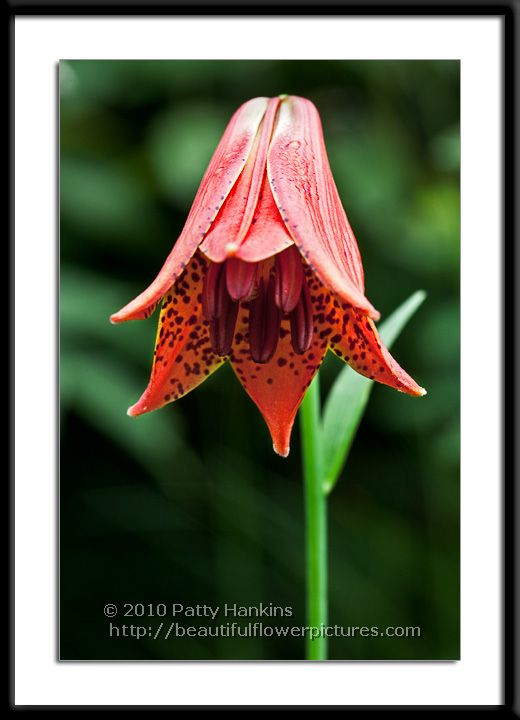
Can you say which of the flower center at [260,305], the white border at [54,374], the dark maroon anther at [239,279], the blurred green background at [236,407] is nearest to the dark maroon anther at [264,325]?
the flower center at [260,305]

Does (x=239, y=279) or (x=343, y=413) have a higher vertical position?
(x=239, y=279)

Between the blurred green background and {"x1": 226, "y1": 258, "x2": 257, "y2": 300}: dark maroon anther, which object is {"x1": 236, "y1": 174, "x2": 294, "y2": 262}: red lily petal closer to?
{"x1": 226, "y1": 258, "x2": 257, "y2": 300}: dark maroon anther

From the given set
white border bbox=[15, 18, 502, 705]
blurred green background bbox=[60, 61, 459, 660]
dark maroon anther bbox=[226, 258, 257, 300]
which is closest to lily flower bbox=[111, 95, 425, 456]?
dark maroon anther bbox=[226, 258, 257, 300]

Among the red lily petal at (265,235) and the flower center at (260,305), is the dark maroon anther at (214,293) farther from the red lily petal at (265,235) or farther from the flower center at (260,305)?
the red lily petal at (265,235)

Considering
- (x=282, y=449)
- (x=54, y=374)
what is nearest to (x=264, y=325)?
(x=282, y=449)

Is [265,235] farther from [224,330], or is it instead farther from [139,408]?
[139,408]

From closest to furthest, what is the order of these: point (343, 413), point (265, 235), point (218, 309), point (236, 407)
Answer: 1. point (265, 235)
2. point (218, 309)
3. point (343, 413)
4. point (236, 407)
